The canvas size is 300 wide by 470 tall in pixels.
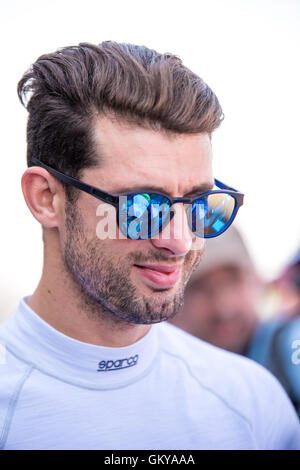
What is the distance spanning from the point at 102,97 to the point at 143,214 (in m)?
0.45

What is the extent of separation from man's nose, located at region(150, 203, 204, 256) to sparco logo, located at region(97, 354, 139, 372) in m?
0.51

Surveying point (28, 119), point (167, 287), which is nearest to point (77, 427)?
point (167, 287)

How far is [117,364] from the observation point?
1.98m

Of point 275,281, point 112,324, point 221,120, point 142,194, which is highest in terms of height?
point 221,120

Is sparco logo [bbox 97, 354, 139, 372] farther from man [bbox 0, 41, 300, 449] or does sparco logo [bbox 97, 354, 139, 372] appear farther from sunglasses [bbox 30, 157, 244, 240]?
sunglasses [bbox 30, 157, 244, 240]

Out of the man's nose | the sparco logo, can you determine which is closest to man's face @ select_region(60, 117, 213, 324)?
the man's nose

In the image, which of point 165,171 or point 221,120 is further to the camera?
point 221,120

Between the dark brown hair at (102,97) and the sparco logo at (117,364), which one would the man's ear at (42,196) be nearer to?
the dark brown hair at (102,97)

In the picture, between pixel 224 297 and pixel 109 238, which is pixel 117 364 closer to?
pixel 109 238

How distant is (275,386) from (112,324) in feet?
3.21

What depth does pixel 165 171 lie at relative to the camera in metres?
1.73

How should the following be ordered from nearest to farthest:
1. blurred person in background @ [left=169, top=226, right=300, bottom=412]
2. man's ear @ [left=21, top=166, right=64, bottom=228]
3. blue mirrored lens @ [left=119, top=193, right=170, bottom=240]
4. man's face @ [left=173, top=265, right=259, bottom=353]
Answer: blue mirrored lens @ [left=119, top=193, right=170, bottom=240] < man's ear @ [left=21, top=166, right=64, bottom=228] < blurred person in background @ [left=169, top=226, right=300, bottom=412] < man's face @ [left=173, top=265, right=259, bottom=353]

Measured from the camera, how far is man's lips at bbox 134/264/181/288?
1794 millimetres

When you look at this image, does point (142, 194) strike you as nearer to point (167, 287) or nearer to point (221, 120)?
point (167, 287)
